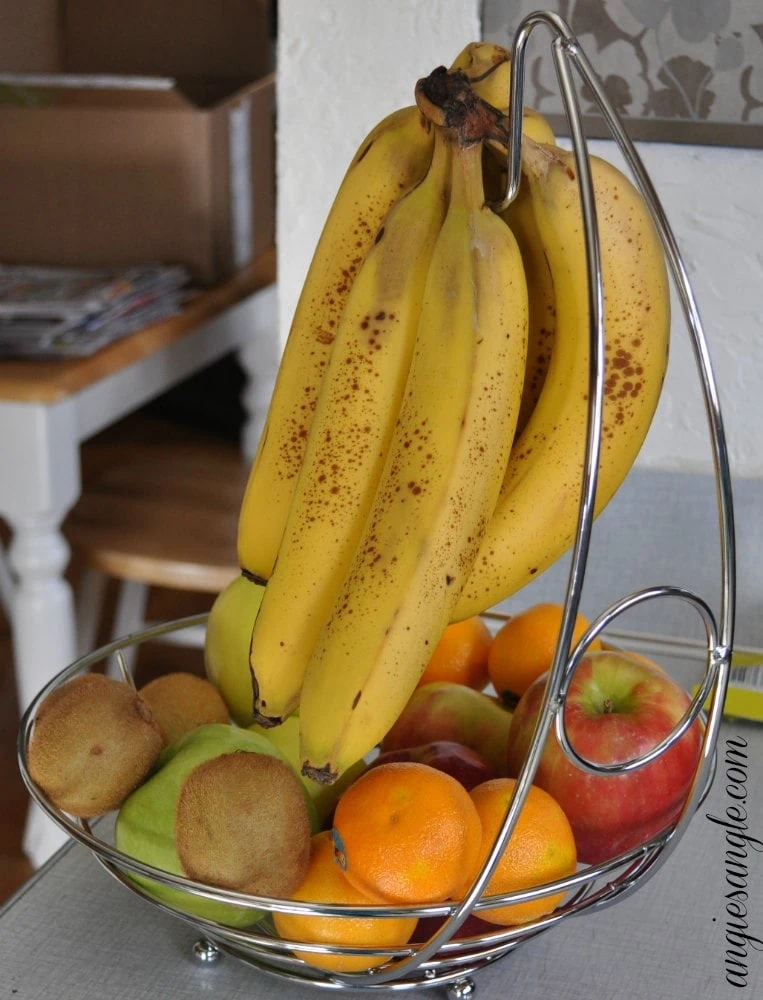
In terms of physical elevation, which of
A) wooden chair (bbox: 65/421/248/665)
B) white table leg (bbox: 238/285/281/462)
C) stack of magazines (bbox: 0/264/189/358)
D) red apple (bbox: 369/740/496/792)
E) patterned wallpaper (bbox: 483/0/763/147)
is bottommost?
wooden chair (bbox: 65/421/248/665)

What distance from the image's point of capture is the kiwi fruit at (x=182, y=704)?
0.51 metres

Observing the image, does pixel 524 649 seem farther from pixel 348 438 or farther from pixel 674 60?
pixel 674 60

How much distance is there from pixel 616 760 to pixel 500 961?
0.10 meters

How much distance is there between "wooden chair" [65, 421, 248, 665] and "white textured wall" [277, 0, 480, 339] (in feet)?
1.89

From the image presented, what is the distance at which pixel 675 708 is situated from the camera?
499 mm

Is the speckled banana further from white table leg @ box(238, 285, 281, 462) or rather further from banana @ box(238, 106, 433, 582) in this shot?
white table leg @ box(238, 285, 281, 462)

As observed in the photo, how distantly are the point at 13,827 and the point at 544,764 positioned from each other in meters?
1.46

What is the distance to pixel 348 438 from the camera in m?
0.43

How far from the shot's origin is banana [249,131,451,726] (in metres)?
0.41

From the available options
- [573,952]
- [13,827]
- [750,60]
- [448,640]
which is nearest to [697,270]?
[750,60]

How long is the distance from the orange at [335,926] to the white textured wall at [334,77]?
2.19ft

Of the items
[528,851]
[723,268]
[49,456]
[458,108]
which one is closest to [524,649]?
[528,851]

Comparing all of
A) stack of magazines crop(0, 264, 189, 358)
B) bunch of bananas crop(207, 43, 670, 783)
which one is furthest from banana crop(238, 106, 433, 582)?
stack of magazines crop(0, 264, 189, 358)

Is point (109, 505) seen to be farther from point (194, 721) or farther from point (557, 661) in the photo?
point (557, 661)
